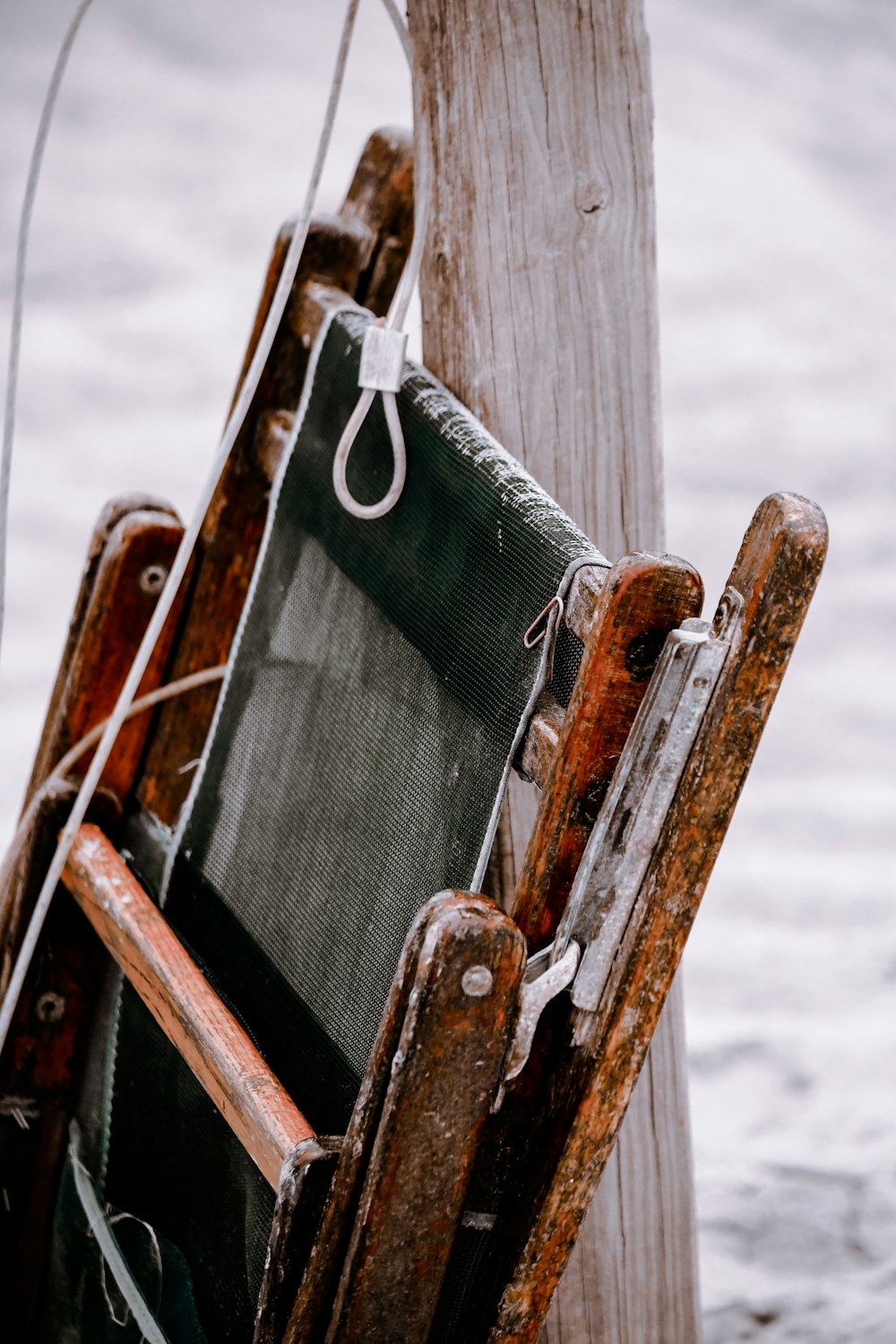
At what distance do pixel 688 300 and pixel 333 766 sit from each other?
492cm

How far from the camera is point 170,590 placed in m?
1.50

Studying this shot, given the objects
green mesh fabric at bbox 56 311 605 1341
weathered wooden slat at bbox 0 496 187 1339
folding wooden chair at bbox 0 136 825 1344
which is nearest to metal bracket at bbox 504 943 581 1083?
folding wooden chair at bbox 0 136 825 1344

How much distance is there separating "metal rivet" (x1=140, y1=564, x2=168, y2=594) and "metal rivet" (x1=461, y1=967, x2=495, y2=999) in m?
0.88

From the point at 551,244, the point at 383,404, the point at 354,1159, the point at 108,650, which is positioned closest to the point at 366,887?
the point at 354,1159

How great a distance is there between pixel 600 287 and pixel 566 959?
2.52 ft

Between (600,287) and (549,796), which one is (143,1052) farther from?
(600,287)

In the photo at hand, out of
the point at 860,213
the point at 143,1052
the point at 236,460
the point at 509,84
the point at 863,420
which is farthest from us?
the point at 860,213

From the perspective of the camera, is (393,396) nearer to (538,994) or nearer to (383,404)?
(383,404)

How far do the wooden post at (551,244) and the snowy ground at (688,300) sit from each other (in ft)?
6.69

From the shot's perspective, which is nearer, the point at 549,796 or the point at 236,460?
the point at 549,796

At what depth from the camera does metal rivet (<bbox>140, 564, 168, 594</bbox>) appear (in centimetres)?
159

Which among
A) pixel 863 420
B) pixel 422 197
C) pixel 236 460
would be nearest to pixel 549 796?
pixel 422 197

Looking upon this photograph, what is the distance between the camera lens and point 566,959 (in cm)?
90

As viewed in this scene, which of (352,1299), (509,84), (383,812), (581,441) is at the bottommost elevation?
(352,1299)
